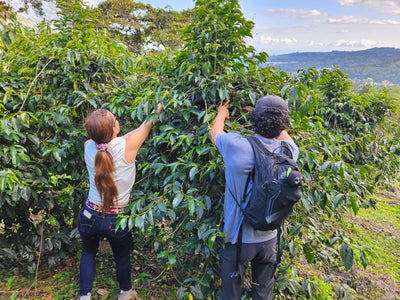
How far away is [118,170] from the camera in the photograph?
2135 mm

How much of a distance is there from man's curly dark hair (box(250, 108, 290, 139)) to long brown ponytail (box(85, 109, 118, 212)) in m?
1.08

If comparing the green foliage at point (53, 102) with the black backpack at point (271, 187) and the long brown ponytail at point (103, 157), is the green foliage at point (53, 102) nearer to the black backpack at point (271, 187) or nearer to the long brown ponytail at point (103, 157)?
the long brown ponytail at point (103, 157)

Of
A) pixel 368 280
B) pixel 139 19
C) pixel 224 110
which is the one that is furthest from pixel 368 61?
pixel 224 110

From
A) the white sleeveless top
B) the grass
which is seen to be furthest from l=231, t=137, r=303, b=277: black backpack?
the white sleeveless top

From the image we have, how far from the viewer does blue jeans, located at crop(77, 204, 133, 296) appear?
7.06ft

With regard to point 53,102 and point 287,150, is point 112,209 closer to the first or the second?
point 53,102

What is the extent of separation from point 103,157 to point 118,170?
167mm

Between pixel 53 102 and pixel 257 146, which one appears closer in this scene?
pixel 257 146

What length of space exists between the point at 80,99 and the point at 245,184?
1.75 meters

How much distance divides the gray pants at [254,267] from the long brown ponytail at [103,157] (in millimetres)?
960

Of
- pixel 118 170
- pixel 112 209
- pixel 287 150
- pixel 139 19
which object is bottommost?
pixel 112 209

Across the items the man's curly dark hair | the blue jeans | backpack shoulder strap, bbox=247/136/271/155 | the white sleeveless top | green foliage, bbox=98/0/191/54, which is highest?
green foliage, bbox=98/0/191/54

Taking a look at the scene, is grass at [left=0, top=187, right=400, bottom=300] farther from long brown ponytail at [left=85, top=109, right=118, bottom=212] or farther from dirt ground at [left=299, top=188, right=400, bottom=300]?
long brown ponytail at [left=85, top=109, right=118, bottom=212]

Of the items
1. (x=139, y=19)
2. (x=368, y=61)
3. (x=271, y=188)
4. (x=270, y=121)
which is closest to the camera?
(x=271, y=188)
